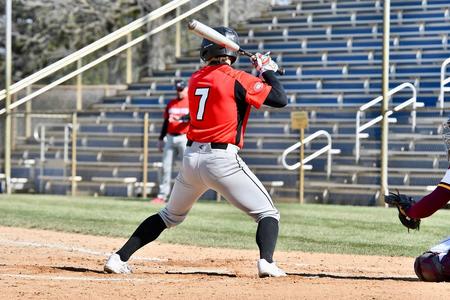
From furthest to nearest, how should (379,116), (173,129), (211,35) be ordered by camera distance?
1. (379,116)
2. (173,129)
3. (211,35)

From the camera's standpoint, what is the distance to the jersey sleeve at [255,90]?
7910mm

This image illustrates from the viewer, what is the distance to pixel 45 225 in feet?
44.7

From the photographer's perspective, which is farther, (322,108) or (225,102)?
(322,108)

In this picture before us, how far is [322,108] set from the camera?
19641mm

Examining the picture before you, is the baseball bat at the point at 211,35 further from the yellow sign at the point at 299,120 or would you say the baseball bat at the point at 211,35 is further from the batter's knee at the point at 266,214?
the yellow sign at the point at 299,120

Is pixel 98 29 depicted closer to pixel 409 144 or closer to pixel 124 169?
pixel 124 169

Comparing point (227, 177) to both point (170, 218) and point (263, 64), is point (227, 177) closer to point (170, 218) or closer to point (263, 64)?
point (170, 218)

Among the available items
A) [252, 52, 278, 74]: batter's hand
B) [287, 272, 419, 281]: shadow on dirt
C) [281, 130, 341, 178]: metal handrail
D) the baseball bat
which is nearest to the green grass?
[281, 130, 341, 178]: metal handrail

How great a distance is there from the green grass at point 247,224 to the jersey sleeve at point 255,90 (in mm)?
3377

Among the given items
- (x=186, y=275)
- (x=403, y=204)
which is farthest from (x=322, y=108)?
(x=403, y=204)

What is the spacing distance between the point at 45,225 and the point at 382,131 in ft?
22.9

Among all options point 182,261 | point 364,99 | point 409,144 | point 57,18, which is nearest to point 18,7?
point 57,18

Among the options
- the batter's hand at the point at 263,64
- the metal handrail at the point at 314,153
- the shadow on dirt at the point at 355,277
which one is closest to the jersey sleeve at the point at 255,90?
the batter's hand at the point at 263,64

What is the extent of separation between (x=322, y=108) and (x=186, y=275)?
11.5m
